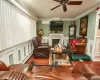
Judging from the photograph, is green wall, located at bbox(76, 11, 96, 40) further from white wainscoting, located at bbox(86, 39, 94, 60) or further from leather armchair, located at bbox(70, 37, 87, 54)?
leather armchair, located at bbox(70, 37, 87, 54)

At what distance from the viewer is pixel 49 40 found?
7.50 meters

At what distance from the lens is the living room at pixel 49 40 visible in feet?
4.32

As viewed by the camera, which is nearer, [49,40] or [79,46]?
[79,46]

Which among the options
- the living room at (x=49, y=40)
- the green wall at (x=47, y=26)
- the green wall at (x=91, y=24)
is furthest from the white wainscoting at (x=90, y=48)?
the green wall at (x=47, y=26)

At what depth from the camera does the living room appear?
1317mm

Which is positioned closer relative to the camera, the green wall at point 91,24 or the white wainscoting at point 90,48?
the green wall at point 91,24

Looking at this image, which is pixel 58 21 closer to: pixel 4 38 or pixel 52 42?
pixel 52 42

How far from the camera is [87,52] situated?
4.87 m

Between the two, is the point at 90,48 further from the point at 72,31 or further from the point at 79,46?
the point at 72,31

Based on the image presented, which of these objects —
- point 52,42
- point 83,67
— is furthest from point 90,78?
point 52,42

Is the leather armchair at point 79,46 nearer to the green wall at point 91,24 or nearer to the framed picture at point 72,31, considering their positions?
the green wall at point 91,24

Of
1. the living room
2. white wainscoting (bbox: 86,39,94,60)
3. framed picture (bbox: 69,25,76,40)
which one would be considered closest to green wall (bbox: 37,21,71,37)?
the living room

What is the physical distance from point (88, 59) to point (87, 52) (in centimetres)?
60

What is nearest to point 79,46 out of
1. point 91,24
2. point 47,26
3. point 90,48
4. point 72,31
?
point 90,48
